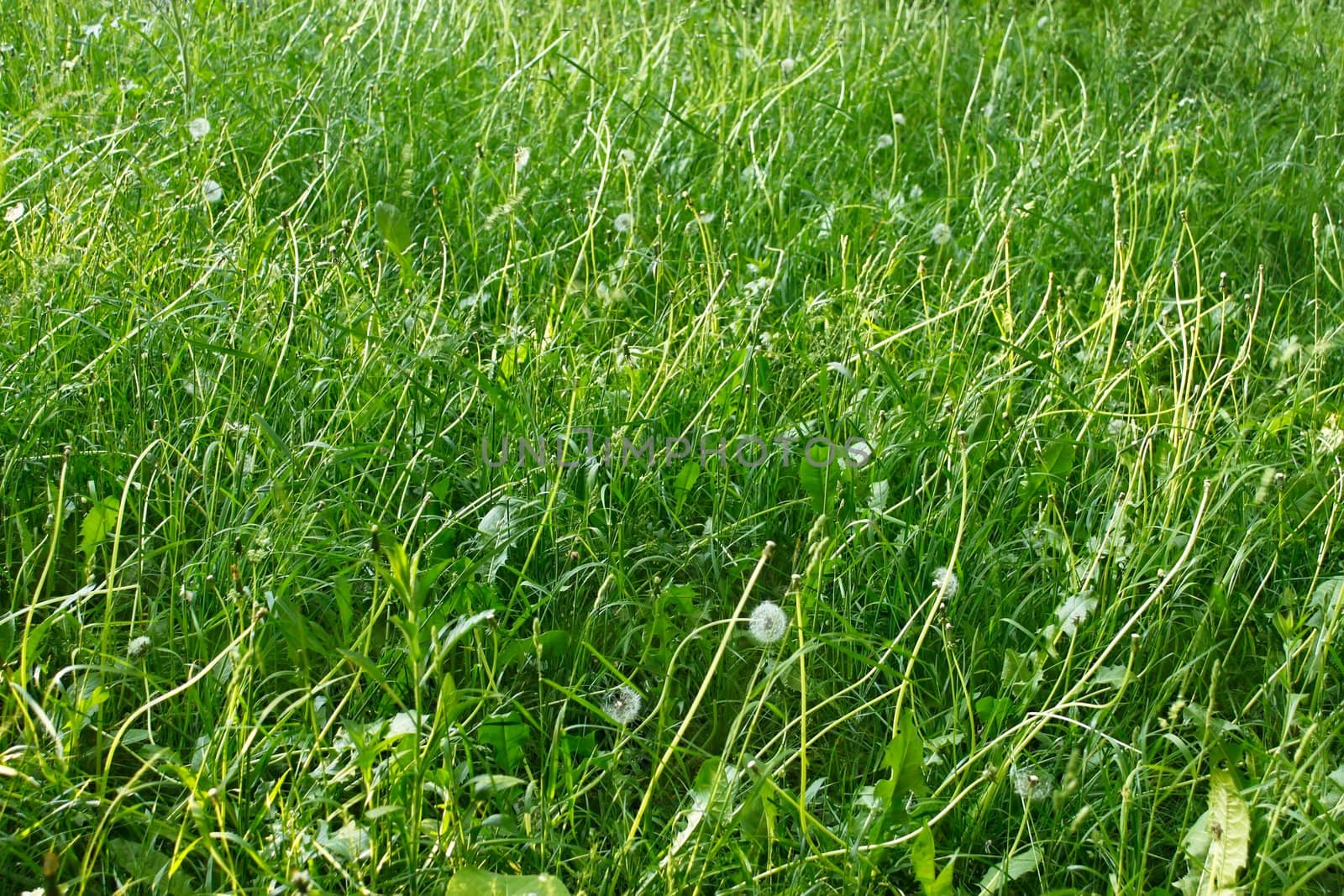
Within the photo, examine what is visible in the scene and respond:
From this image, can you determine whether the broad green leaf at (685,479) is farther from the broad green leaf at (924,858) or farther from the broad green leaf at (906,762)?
the broad green leaf at (924,858)

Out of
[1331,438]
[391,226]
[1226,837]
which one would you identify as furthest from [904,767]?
[391,226]

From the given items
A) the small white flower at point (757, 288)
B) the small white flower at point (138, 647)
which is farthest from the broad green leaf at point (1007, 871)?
the small white flower at point (757, 288)

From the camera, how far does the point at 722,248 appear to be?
294cm

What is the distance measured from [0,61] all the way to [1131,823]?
3.23 metres

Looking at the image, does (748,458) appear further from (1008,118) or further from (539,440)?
(1008,118)

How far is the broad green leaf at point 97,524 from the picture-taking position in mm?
1827

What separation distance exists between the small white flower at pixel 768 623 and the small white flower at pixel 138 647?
30.9 inches

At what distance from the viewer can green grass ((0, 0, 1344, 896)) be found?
5.05ft

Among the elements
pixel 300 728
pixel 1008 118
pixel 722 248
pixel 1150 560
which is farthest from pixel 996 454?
pixel 1008 118

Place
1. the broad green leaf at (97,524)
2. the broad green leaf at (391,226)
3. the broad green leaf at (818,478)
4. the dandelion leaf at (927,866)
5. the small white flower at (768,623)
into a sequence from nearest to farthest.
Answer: the dandelion leaf at (927,866)
the small white flower at (768,623)
the broad green leaf at (97,524)
the broad green leaf at (818,478)
the broad green leaf at (391,226)

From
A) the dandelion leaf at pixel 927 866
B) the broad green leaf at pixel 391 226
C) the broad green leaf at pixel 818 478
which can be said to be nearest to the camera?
the dandelion leaf at pixel 927 866

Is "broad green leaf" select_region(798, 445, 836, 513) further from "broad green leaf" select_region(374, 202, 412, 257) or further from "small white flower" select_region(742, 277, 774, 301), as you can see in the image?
"broad green leaf" select_region(374, 202, 412, 257)

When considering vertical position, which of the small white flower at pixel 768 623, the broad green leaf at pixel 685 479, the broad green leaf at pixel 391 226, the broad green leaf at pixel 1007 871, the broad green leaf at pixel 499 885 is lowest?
the broad green leaf at pixel 1007 871

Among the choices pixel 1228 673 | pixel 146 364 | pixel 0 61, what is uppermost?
pixel 0 61
